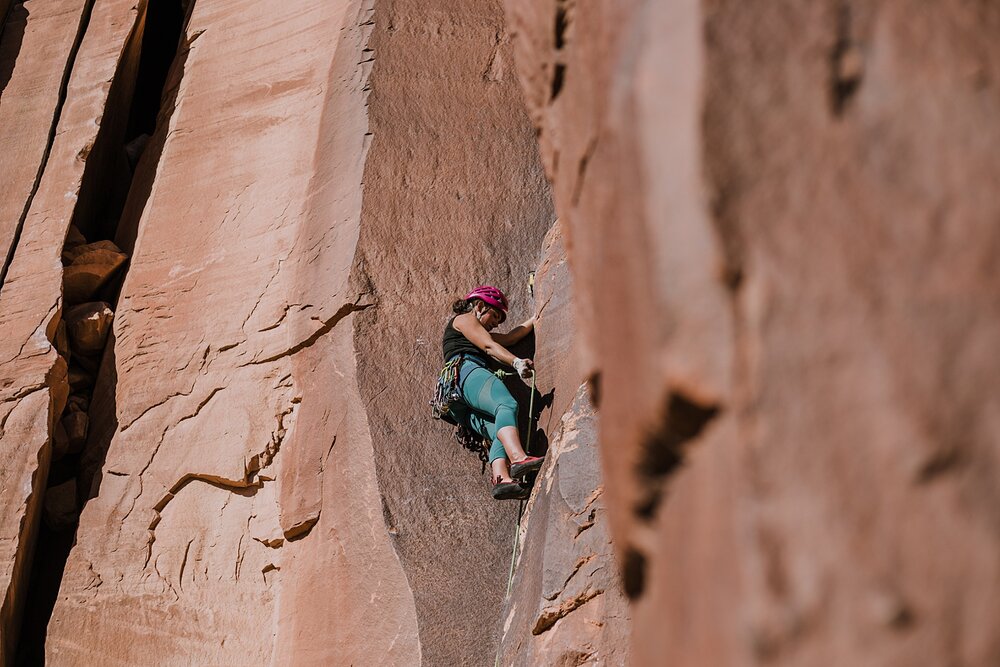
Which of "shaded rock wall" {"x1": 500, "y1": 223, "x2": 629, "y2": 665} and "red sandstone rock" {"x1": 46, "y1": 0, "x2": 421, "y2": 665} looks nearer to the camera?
"shaded rock wall" {"x1": 500, "y1": 223, "x2": 629, "y2": 665}

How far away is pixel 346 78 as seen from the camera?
552 centimetres

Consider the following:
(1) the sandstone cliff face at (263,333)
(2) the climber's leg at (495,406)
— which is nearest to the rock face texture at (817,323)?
(1) the sandstone cliff face at (263,333)

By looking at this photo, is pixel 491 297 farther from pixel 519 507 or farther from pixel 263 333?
pixel 263 333

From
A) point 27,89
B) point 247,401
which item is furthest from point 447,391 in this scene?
point 27,89

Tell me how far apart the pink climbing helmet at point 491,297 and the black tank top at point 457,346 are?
181 millimetres

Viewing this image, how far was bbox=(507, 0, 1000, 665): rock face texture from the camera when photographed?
→ 1.05 metres

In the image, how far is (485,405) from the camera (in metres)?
4.45

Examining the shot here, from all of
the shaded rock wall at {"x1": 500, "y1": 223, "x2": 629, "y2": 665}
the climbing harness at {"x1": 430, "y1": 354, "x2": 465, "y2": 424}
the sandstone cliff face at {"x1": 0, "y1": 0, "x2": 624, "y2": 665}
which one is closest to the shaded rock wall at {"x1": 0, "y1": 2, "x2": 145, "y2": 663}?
the sandstone cliff face at {"x1": 0, "y1": 0, "x2": 624, "y2": 665}

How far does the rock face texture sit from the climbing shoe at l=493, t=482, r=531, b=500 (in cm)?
296

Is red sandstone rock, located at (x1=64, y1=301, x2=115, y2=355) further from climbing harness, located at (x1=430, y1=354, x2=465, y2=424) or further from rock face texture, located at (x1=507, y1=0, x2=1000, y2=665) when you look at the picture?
rock face texture, located at (x1=507, y1=0, x2=1000, y2=665)

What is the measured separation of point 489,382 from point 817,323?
343cm

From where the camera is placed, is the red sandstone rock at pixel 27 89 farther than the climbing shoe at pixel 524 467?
Yes

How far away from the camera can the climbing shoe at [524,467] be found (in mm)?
4254

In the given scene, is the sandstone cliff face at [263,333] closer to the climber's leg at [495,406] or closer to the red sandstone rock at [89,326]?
the red sandstone rock at [89,326]
